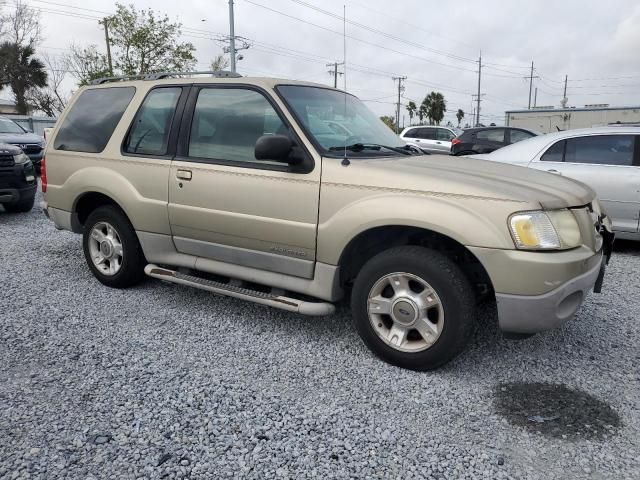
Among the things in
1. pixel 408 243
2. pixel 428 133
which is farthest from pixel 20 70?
pixel 408 243

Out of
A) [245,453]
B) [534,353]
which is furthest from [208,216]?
[534,353]

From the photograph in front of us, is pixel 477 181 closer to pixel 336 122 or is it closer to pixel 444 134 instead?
pixel 336 122

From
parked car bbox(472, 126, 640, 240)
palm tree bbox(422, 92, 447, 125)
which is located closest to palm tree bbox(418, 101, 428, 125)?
palm tree bbox(422, 92, 447, 125)

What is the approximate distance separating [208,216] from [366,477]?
7.31 feet

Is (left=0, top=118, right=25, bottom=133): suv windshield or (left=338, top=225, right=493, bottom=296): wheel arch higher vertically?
(left=0, top=118, right=25, bottom=133): suv windshield

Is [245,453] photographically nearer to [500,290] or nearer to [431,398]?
[431,398]

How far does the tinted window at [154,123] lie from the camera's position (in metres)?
4.09

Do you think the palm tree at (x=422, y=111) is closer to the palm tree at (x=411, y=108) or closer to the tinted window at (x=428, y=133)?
the palm tree at (x=411, y=108)

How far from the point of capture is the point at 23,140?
12016 millimetres

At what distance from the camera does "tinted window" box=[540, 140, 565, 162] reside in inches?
252

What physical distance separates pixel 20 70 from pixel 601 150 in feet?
129

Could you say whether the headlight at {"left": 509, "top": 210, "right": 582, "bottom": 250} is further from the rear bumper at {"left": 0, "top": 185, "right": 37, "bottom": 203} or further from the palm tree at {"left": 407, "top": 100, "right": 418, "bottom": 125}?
the palm tree at {"left": 407, "top": 100, "right": 418, "bottom": 125}

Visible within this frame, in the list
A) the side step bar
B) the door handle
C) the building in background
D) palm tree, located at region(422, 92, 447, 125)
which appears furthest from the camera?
palm tree, located at region(422, 92, 447, 125)

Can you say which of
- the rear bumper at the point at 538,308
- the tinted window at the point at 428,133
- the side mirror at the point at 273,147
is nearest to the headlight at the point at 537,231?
the rear bumper at the point at 538,308
